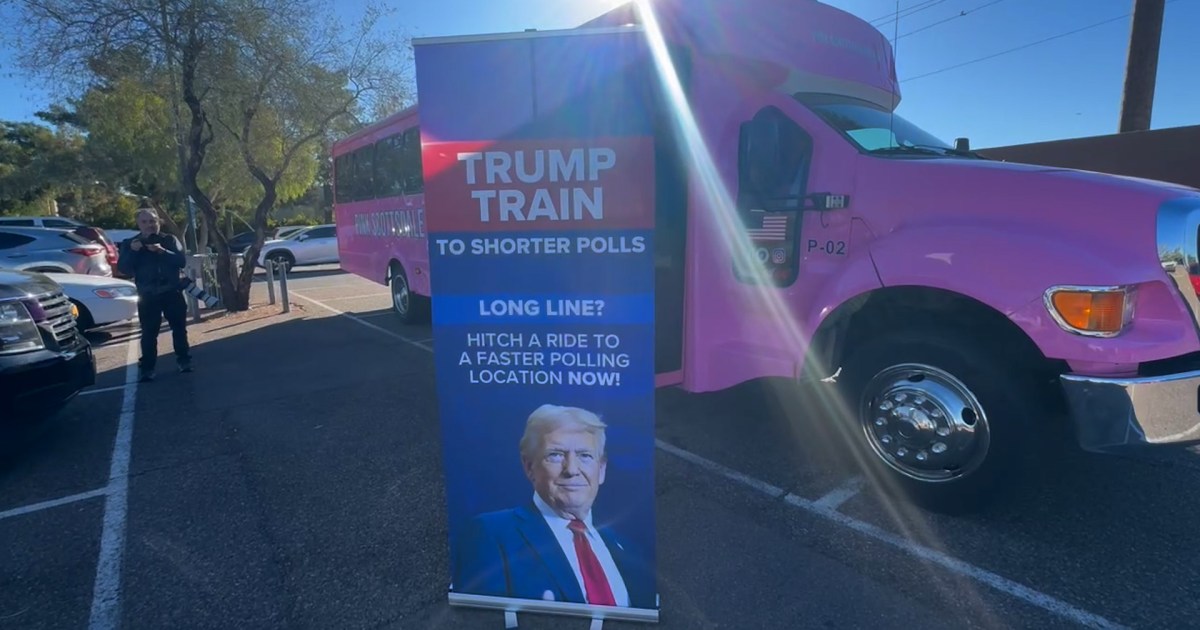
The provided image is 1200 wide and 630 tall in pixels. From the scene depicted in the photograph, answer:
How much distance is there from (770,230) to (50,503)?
4.66 meters

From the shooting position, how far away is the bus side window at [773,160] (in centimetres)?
379

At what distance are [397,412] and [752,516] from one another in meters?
3.13

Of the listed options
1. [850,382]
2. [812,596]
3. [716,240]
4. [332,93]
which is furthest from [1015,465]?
[332,93]

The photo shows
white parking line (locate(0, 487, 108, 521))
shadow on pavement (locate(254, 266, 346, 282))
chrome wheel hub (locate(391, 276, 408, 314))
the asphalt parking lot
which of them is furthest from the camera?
shadow on pavement (locate(254, 266, 346, 282))

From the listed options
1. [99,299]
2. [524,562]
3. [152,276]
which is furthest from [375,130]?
[524,562]

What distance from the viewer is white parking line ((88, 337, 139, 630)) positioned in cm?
270

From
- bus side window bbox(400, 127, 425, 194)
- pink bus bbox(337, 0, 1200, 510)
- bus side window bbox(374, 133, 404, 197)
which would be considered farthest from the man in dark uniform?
pink bus bbox(337, 0, 1200, 510)

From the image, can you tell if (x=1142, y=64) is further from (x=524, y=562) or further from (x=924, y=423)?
(x=524, y=562)

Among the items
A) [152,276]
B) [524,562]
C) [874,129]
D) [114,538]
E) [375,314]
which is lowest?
[114,538]

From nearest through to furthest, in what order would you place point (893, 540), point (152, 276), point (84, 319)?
point (893, 540) < point (152, 276) < point (84, 319)

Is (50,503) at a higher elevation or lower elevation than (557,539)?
lower

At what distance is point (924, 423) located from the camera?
3299mm

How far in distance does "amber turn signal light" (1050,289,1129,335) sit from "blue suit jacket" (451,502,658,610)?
218 centimetres

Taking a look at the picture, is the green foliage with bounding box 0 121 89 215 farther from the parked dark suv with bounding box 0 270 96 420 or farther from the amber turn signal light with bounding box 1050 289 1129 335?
the amber turn signal light with bounding box 1050 289 1129 335
